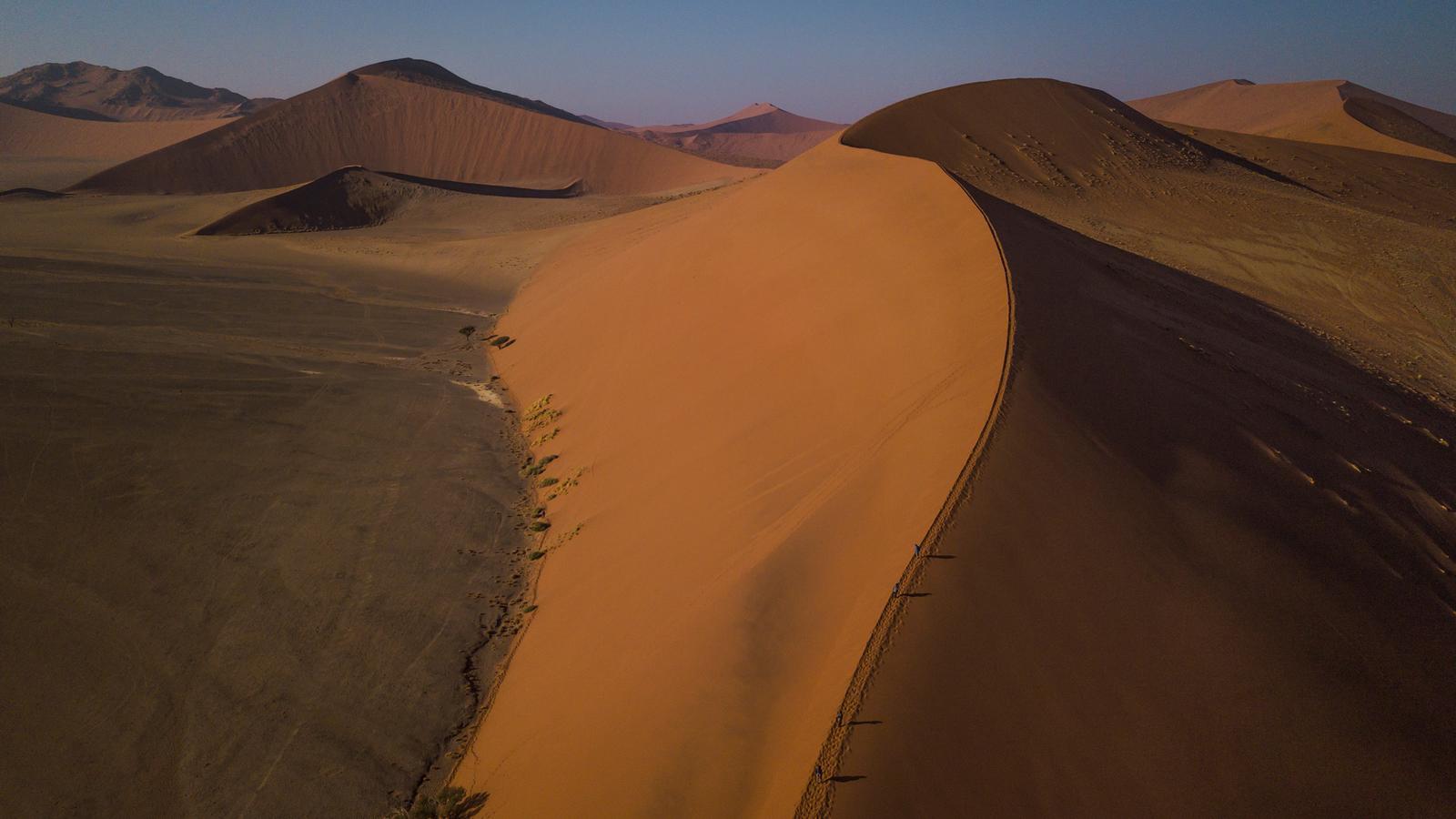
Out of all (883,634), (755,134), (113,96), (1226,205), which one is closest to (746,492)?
(883,634)

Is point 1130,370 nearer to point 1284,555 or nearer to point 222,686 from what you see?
point 1284,555

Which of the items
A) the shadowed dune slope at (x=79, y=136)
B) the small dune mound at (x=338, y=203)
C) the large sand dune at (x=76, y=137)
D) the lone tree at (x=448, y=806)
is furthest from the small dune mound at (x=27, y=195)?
the lone tree at (x=448, y=806)

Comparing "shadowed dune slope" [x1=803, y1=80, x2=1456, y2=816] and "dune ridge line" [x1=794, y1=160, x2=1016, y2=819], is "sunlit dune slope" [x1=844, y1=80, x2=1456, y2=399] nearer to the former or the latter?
"shadowed dune slope" [x1=803, y1=80, x2=1456, y2=816]

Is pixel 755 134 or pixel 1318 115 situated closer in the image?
pixel 1318 115

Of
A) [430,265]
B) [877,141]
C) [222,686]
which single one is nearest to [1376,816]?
[222,686]

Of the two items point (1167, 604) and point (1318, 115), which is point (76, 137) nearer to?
point (1167, 604)

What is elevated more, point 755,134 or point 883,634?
point 755,134
